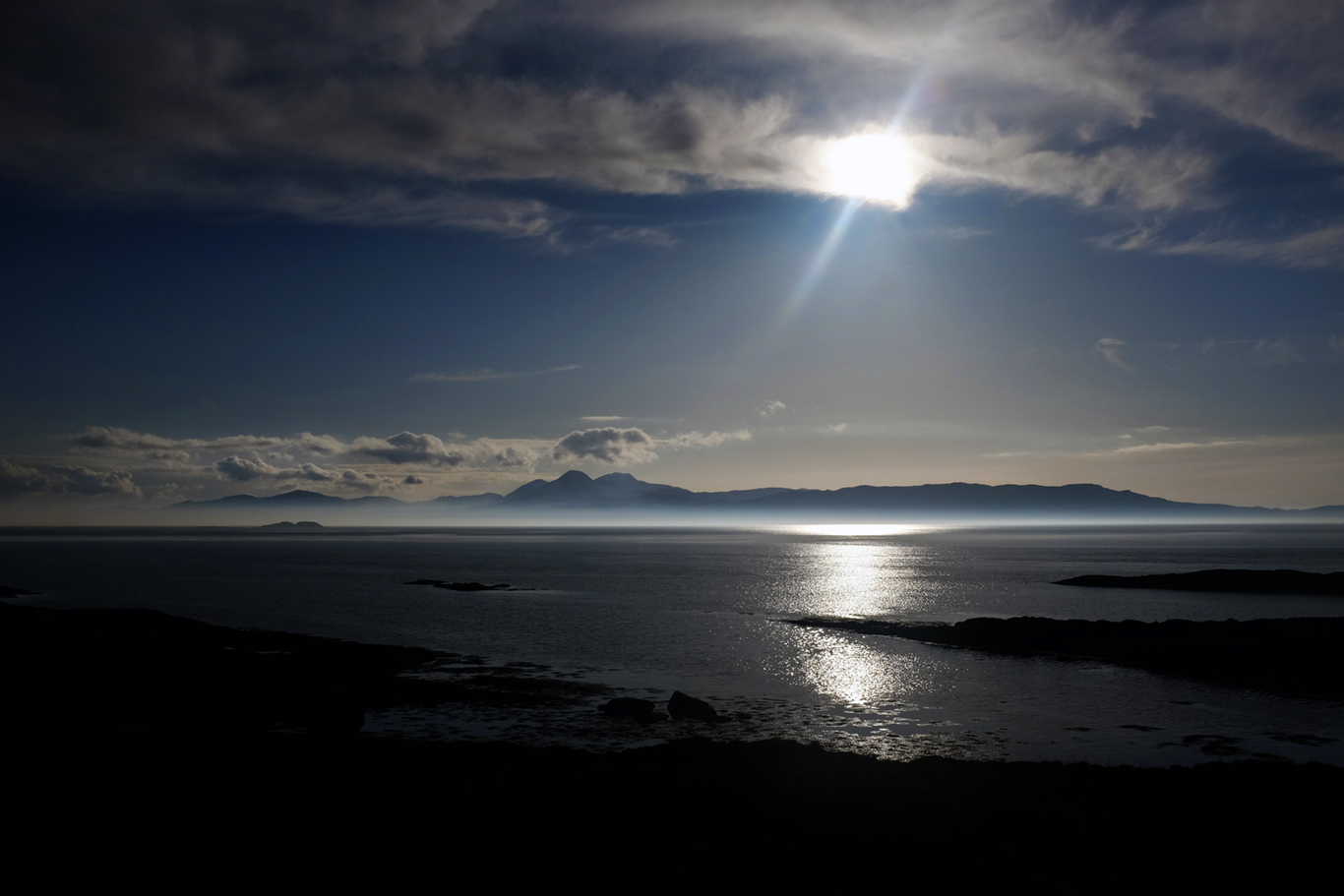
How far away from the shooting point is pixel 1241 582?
94438 millimetres

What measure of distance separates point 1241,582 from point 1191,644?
202 feet

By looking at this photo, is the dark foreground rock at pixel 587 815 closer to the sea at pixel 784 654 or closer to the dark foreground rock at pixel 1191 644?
the sea at pixel 784 654

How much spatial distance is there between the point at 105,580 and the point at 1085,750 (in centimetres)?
12521

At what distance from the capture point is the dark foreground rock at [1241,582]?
8800 centimetres

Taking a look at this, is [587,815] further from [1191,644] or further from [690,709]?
[1191,644]

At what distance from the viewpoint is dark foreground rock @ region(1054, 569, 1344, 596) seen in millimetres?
88000

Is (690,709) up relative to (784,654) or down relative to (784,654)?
up

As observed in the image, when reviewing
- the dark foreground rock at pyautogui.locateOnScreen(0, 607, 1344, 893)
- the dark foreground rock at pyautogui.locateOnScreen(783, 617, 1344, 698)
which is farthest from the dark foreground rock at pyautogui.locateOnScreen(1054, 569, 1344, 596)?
the dark foreground rock at pyautogui.locateOnScreen(0, 607, 1344, 893)

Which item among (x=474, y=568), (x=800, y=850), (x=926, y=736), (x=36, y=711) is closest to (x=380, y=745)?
(x=36, y=711)

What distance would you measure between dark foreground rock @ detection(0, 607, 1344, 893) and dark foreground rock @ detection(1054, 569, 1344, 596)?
87324mm

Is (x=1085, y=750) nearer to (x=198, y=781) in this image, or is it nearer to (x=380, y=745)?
(x=380, y=745)

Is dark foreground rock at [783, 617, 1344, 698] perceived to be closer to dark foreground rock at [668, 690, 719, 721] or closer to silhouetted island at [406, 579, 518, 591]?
dark foreground rock at [668, 690, 719, 721]

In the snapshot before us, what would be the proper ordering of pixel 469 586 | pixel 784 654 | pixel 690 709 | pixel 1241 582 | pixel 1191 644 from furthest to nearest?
pixel 469 586 → pixel 1241 582 → pixel 784 654 → pixel 1191 644 → pixel 690 709

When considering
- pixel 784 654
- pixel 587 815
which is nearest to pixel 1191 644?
pixel 784 654
